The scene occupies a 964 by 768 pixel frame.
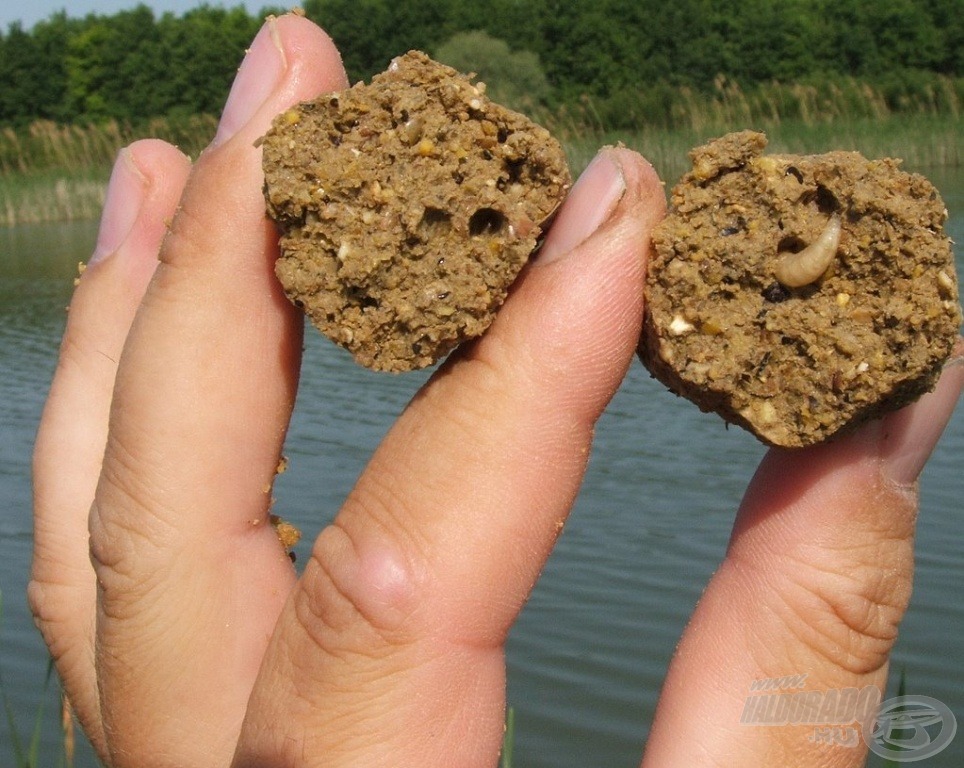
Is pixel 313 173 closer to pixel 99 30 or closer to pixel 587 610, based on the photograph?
pixel 587 610

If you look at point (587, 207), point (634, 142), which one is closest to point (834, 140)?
point (634, 142)

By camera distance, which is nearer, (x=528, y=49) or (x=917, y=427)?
(x=917, y=427)

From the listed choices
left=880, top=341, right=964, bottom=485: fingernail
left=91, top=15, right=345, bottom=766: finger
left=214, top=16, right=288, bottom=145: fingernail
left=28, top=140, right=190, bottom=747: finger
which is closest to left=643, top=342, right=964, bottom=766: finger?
left=880, top=341, right=964, bottom=485: fingernail

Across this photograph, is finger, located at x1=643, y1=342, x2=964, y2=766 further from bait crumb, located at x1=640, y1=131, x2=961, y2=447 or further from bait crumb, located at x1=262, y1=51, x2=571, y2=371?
bait crumb, located at x1=262, y1=51, x2=571, y2=371

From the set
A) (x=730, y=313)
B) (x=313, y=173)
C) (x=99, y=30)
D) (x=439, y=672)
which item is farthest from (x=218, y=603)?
(x=99, y=30)

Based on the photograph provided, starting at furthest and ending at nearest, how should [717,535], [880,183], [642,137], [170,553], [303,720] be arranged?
[642,137]
[717,535]
[170,553]
[303,720]
[880,183]

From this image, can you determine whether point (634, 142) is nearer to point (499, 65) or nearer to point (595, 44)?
point (499, 65)

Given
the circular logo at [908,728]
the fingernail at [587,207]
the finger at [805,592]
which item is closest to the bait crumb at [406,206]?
the fingernail at [587,207]
